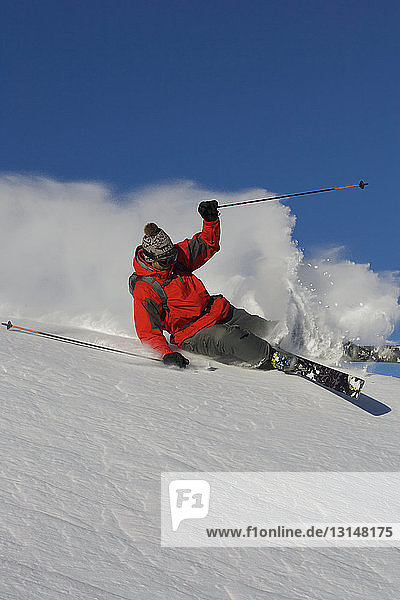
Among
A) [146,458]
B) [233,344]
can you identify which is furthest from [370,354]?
[146,458]

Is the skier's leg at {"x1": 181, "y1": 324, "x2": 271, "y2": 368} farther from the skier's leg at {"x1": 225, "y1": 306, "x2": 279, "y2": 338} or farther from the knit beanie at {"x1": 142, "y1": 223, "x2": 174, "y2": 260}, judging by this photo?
the knit beanie at {"x1": 142, "y1": 223, "x2": 174, "y2": 260}

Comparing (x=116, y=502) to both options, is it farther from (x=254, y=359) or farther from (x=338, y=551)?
(x=254, y=359)

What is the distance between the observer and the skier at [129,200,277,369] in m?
5.66

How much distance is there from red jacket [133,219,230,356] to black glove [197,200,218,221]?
0.09 m

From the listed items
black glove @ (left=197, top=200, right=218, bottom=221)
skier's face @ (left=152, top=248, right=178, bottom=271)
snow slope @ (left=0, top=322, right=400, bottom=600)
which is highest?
black glove @ (left=197, top=200, right=218, bottom=221)

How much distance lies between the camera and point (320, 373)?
5250 mm

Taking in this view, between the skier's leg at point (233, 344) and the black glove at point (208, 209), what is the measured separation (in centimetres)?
115

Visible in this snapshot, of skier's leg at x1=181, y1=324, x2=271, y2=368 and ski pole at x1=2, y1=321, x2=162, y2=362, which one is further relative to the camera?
ski pole at x1=2, y1=321, x2=162, y2=362

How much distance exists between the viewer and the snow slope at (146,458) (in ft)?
7.07

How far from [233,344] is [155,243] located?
4.17 feet

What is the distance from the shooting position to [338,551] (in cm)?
254

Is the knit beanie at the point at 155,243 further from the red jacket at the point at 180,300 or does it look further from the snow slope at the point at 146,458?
the snow slope at the point at 146,458

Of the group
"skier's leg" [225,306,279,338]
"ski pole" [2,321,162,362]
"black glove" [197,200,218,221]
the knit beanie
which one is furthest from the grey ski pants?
"black glove" [197,200,218,221]

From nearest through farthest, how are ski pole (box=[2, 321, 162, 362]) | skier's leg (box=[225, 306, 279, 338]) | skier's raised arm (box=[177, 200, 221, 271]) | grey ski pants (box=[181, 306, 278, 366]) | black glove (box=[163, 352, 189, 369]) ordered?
black glove (box=[163, 352, 189, 369])
grey ski pants (box=[181, 306, 278, 366])
ski pole (box=[2, 321, 162, 362])
skier's raised arm (box=[177, 200, 221, 271])
skier's leg (box=[225, 306, 279, 338])
